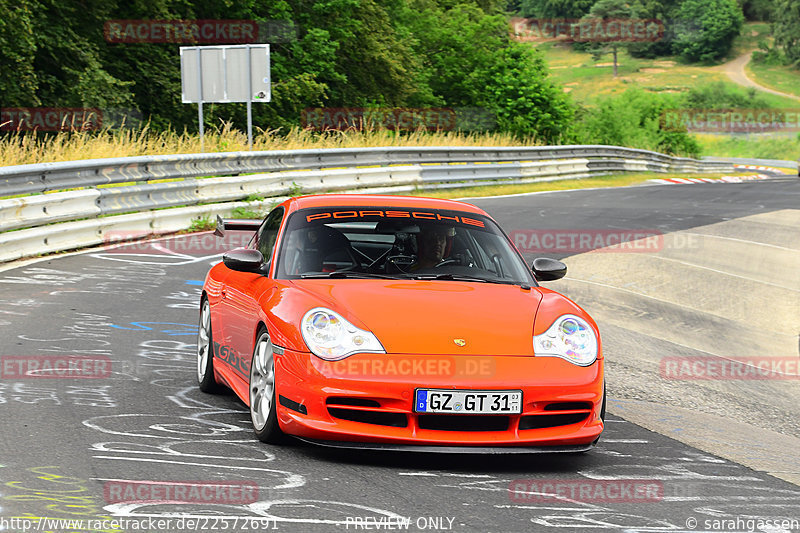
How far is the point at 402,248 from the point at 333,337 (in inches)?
56.5

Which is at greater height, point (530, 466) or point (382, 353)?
point (382, 353)

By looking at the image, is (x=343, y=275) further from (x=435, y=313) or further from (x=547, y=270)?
(x=547, y=270)

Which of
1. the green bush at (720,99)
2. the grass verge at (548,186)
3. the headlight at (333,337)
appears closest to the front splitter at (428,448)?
the headlight at (333,337)

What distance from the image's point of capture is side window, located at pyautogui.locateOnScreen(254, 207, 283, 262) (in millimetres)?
6676

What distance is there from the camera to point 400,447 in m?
5.09

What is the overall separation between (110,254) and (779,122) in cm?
11578

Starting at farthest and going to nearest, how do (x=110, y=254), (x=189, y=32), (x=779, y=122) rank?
(x=779, y=122) → (x=189, y=32) → (x=110, y=254)

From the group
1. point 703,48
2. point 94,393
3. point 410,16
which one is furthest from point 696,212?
point 703,48

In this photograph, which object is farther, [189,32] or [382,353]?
[189,32]

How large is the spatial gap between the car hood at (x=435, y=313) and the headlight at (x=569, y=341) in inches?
3.3

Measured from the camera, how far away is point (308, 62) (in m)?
37.2

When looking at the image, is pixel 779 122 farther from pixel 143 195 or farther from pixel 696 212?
pixel 143 195

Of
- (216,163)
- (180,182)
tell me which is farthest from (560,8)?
(180,182)

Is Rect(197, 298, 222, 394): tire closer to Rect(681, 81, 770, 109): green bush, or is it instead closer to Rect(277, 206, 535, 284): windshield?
Rect(277, 206, 535, 284): windshield
